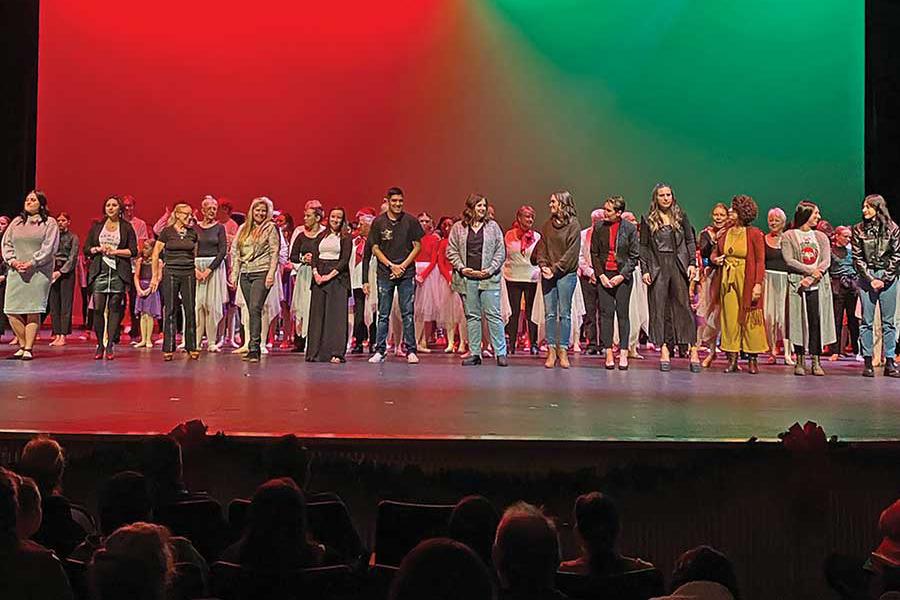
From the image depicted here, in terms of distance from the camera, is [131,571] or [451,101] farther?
[451,101]

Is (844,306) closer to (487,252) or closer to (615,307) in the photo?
(615,307)

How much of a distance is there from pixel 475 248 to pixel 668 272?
75.8 inches

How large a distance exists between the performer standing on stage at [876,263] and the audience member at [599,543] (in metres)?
6.65

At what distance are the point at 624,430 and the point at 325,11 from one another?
10461mm

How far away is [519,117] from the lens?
45.0ft

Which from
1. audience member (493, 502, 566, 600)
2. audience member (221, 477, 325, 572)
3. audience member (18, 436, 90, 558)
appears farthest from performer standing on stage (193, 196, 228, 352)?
audience member (493, 502, 566, 600)

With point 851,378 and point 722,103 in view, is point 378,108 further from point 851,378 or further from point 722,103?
point 851,378

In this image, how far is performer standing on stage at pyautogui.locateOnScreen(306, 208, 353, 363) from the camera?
941 cm

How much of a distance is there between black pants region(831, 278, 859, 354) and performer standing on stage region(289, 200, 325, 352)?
5.92 metres

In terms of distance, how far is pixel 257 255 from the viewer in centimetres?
963

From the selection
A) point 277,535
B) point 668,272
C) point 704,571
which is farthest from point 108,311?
point 704,571

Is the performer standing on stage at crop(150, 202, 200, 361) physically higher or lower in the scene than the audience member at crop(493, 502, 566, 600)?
higher

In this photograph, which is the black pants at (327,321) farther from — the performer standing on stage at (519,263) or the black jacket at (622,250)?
the black jacket at (622,250)

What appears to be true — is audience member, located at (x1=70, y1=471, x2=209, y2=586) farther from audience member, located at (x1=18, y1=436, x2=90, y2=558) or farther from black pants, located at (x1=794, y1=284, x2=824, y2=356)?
black pants, located at (x1=794, y1=284, x2=824, y2=356)
